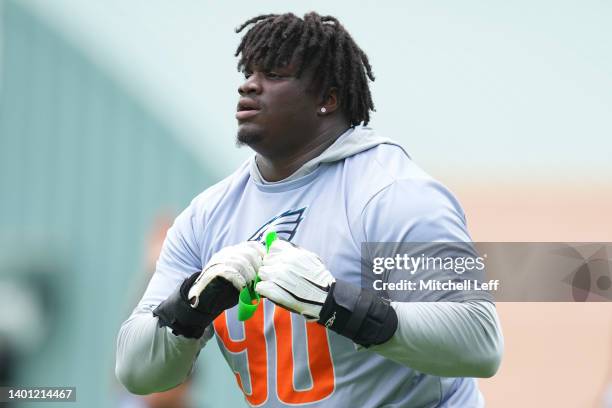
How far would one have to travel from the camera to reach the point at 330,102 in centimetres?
283

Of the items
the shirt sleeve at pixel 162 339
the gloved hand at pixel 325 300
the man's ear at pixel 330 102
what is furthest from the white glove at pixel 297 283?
the man's ear at pixel 330 102

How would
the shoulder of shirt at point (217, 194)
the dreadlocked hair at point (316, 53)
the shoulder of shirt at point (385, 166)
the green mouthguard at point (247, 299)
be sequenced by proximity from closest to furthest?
1. the green mouthguard at point (247, 299)
2. the shoulder of shirt at point (385, 166)
3. the dreadlocked hair at point (316, 53)
4. the shoulder of shirt at point (217, 194)

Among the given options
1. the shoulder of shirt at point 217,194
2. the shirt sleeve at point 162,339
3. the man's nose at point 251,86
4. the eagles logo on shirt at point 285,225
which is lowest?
the shirt sleeve at point 162,339

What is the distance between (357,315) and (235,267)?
0.31 metres

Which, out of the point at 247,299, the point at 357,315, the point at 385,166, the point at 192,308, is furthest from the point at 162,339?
the point at 385,166

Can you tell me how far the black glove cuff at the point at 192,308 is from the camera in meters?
2.51

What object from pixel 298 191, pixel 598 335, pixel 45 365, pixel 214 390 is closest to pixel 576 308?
pixel 598 335

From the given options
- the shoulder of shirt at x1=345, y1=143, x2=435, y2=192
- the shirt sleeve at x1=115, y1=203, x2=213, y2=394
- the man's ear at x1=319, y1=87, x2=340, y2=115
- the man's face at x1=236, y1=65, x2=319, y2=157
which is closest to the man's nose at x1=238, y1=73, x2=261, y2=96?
the man's face at x1=236, y1=65, x2=319, y2=157

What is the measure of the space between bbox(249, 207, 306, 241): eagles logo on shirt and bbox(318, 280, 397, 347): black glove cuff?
36 centimetres

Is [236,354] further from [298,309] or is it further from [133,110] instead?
[133,110]

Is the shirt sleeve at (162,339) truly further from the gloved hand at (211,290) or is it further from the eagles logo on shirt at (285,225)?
the eagles logo on shirt at (285,225)

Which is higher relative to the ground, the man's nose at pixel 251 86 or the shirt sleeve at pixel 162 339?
the man's nose at pixel 251 86

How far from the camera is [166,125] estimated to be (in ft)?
25.7

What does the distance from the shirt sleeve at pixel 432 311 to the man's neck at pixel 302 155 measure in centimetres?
28
